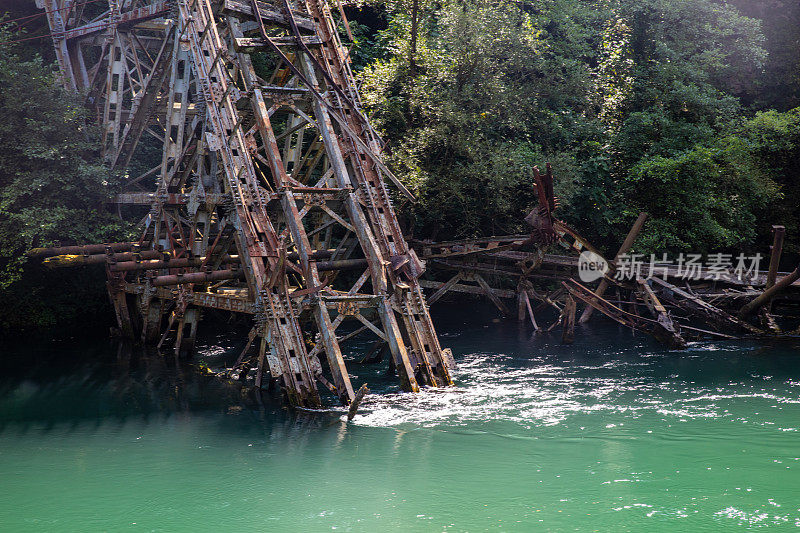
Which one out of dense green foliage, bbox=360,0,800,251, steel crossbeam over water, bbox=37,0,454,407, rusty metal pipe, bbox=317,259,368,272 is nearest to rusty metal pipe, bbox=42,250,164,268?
steel crossbeam over water, bbox=37,0,454,407

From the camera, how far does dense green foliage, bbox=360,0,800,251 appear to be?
855 inches

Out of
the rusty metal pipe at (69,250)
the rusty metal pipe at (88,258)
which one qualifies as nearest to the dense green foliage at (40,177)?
the rusty metal pipe at (69,250)

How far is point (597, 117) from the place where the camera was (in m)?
25.7

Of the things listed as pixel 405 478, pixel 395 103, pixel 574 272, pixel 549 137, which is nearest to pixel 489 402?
pixel 405 478

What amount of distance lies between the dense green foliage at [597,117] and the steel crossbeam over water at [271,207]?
6.46 meters

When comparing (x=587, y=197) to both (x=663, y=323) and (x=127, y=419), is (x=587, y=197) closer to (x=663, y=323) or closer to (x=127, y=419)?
(x=663, y=323)

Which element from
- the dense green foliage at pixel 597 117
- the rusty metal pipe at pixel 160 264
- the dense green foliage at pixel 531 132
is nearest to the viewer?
the rusty metal pipe at pixel 160 264

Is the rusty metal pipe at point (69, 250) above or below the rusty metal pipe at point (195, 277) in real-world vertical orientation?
above

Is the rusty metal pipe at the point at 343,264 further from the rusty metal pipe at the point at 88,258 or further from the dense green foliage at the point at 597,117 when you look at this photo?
the dense green foliage at the point at 597,117

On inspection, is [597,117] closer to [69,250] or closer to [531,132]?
[531,132]

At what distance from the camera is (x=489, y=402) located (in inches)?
472

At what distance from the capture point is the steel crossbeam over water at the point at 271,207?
11938mm

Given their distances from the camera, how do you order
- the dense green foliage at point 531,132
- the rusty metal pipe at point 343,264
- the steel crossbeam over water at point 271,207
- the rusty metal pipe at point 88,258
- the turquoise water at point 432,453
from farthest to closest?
the dense green foliage at point 531,132
the rusty metal pipe at point 88,258
the rusty metal pipe at point 343,264
the steel crossbeam over water at point 271,207
the turquoise water at point 432,453

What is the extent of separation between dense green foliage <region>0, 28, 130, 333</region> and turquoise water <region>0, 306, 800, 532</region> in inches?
206
